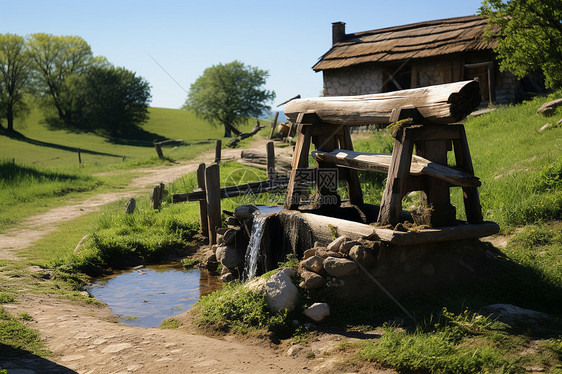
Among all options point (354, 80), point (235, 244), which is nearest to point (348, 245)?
point (235, 244)

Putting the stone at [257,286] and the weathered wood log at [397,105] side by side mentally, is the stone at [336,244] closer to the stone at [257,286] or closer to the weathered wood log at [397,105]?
the stone at [257,286]

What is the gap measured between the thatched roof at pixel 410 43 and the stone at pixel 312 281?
49.9 feet

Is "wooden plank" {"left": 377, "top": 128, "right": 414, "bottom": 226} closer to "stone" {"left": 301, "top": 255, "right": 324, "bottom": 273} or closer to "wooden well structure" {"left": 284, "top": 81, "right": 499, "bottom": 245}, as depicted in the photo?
"wooden well structure" {"left": 284, "top": 81, "right": 499, "bottom": 245}

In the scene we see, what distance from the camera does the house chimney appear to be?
24906 mm

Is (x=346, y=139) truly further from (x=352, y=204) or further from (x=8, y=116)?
(x=8, y=116)

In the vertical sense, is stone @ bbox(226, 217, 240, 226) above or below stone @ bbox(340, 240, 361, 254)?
below

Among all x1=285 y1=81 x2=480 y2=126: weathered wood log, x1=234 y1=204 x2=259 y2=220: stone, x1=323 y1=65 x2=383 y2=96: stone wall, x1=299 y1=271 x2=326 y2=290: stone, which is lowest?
x1=299 y1=271 x2=326 y2=290: stone

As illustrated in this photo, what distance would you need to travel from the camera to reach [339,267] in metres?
6.18

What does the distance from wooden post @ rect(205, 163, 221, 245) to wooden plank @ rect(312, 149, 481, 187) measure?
10.5 feet

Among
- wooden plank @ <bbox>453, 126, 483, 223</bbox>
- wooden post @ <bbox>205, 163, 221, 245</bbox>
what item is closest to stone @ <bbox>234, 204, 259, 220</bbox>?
wooden post @ <bbox>205, 163, 221, 245</bbox>

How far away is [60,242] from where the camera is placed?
11180mm

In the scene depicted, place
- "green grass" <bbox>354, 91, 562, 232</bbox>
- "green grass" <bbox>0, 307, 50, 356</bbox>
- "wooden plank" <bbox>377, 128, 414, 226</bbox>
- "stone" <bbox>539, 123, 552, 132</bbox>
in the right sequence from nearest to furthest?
"green grass" <bbox>0, 307, 50, 356</bbox>, "wooden plank" <bbox>377, 128, 414, 226</bbox>, "green grass" <bbox>354, 91, 562, 232</bbox>, "stone" <bbox>539, 123, 552, 132</bbox>

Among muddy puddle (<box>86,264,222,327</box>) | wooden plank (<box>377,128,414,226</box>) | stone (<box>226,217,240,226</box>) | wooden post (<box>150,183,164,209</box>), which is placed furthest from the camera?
wooden post (<box>150,183,164,209</box>)

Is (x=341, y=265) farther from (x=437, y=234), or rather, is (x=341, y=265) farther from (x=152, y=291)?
(x=152, y=291)
